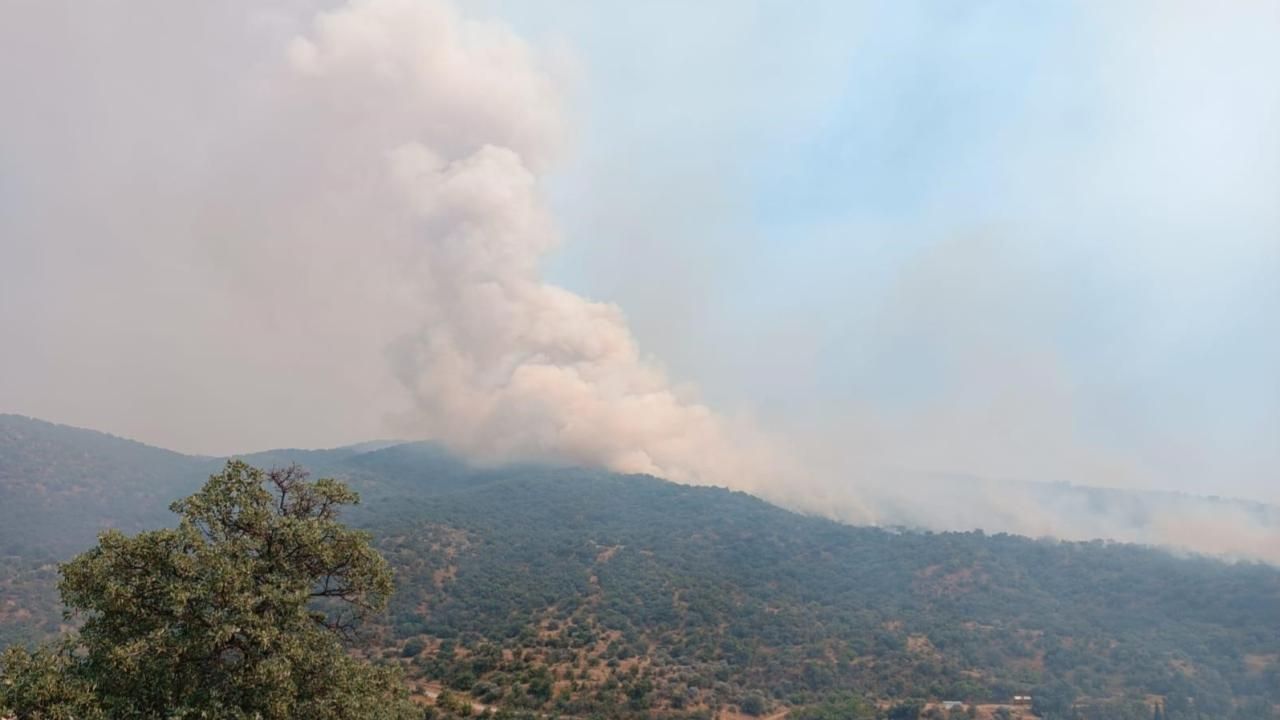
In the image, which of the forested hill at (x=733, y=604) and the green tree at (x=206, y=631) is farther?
the forested hill at (x=733, y=604)

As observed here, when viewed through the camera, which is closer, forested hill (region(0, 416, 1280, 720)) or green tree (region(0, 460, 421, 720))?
green tree (region(0, 460, 421, 720))

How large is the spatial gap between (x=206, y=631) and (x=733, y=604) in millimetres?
62572

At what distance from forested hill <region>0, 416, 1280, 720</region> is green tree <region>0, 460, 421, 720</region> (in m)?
32.7

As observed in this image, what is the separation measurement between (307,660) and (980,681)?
6069cm

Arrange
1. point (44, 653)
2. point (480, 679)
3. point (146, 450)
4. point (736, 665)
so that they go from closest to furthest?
1. point (44, 653)
2. point (480, 679)
3. point (736, 665)
4. point (146, 450)

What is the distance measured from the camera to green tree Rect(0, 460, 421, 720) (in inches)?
534

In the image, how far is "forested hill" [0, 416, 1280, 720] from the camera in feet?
173

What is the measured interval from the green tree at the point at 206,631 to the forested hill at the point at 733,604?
107ft

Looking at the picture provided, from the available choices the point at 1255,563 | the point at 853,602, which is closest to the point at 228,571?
the point at 853,602

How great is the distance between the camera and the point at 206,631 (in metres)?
14.2

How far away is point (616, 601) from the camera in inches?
2665

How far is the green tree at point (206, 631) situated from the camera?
13.6 meters

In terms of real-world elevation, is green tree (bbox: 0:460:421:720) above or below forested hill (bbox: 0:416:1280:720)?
above

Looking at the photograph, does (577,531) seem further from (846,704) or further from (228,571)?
(228,571)
